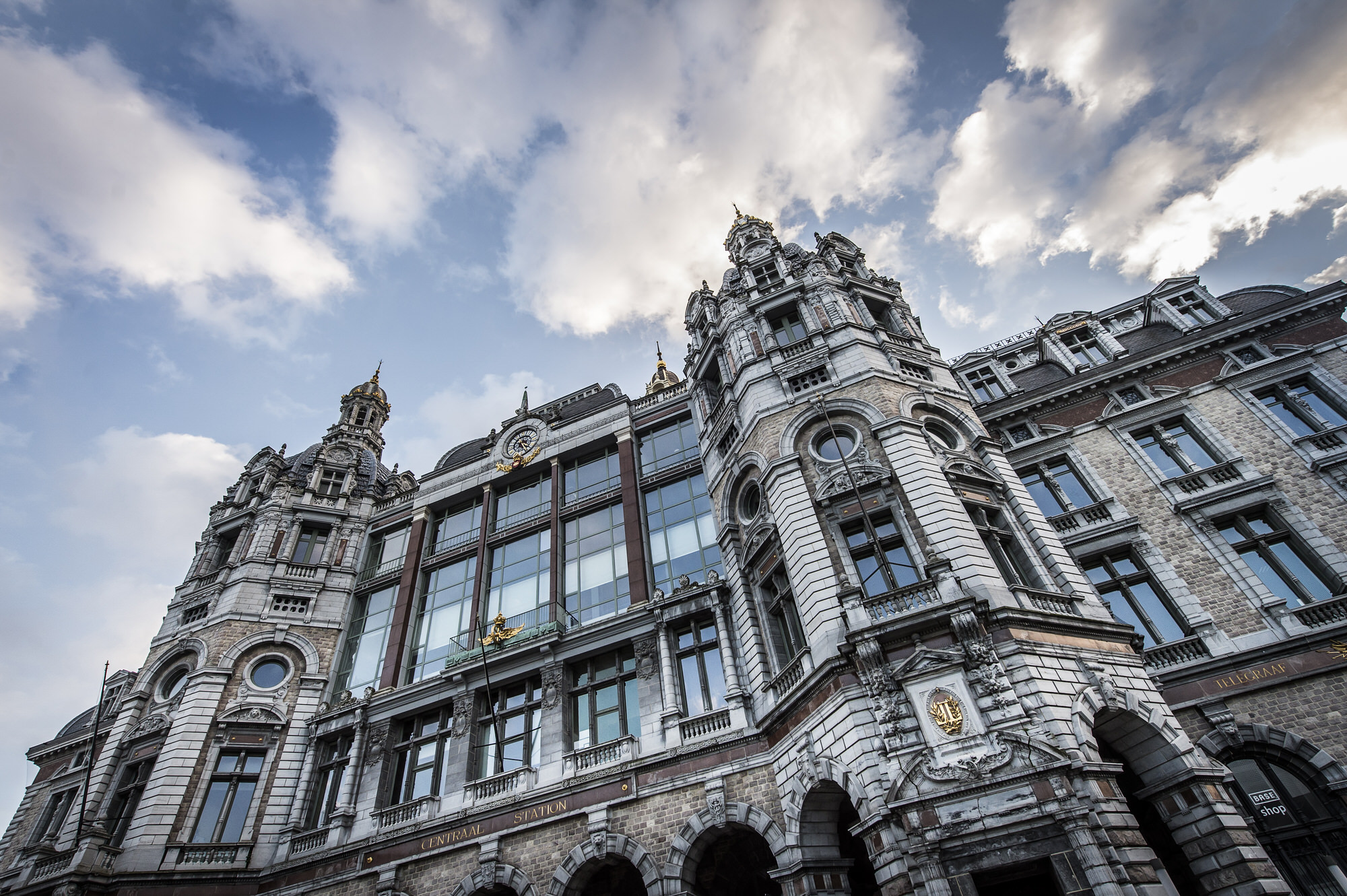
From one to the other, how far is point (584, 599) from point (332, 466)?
18450 mm

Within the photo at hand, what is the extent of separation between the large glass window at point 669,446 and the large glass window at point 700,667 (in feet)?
26.3

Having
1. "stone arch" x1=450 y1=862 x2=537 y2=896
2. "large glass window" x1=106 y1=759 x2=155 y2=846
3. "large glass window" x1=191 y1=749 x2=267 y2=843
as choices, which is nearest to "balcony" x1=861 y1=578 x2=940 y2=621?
"stone arch" x1=450 y1=862 x2=537 y2=896

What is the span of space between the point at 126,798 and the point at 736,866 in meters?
23.2

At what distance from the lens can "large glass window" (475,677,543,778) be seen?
79.6ft

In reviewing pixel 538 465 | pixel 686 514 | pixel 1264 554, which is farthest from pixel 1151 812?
pixel 538 465

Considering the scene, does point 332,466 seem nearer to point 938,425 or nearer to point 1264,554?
point 938,425

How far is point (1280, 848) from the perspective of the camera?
57.4ft

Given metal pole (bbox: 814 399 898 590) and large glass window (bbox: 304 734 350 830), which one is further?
large glass window (bbox: 304 734 350 830)

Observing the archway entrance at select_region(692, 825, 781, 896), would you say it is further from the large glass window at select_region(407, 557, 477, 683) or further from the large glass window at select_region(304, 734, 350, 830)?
the large glass window at select_region(304, 734, 350, 830)

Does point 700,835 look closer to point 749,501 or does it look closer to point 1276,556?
point 749,501

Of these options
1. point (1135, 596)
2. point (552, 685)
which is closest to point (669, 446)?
point (552, 685)

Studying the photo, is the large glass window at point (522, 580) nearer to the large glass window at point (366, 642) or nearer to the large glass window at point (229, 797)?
the large glass window at point (366, 642)

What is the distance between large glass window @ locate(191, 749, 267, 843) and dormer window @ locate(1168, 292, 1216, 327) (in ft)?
133

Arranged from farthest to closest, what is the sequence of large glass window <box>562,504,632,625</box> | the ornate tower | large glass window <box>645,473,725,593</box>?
large glass window <box>562,504,632,625</box>, large glass window <box>645,473,725,593</box>, the ornate tower
